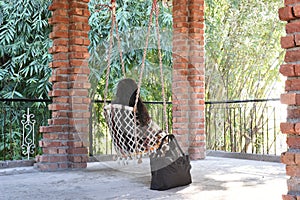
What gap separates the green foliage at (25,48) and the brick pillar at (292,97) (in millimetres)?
4971

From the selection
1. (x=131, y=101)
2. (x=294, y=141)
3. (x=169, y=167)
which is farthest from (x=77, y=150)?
(x=294, y=141)

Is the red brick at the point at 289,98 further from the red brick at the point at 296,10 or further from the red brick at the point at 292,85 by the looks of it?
the red brick at the point at 296,10

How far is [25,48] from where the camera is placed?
676 centimetres

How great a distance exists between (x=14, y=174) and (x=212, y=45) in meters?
4.86

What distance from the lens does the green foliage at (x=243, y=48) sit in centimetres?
764

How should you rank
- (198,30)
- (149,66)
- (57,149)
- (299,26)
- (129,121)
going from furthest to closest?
(149,66) → (198,30) → (57,149) → (129,121) → (299,26)

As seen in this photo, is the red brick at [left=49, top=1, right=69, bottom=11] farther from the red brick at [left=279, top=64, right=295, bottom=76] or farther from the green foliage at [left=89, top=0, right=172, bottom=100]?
the red brick at [left=279, top=64, right=295, bottom=76]

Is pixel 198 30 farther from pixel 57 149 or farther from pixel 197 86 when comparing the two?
pixel 57 149

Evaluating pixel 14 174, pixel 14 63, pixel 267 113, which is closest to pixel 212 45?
pixel 267 113

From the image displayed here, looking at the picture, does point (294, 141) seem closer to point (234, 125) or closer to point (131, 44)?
point (234, 125)

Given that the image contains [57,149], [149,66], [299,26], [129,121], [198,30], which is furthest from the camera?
[149,66]

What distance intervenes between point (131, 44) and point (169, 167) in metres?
4.07

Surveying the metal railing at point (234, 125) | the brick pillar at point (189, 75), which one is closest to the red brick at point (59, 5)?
the brick pillar at point (189, 75)

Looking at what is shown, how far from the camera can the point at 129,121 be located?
3.25 m
